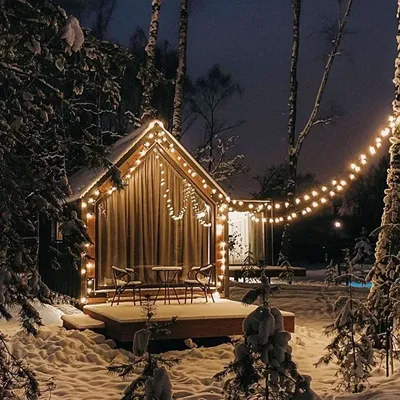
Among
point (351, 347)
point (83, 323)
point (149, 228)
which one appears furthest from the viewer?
point (149, 228)

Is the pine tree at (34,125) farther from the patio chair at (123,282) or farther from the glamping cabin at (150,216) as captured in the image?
the glamping cabin at (150,216)

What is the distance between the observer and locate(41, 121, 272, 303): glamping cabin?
1093cm

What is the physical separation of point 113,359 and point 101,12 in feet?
56.0

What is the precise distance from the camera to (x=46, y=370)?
699 centimetres

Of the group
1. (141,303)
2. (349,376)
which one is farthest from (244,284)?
(349,376)

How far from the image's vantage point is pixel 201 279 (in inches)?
444

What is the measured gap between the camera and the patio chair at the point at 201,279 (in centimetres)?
1062

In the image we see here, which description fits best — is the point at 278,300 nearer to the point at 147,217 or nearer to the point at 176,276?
the point at 176,276

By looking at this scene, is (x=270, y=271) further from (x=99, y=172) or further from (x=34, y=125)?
(x=34, y=125)

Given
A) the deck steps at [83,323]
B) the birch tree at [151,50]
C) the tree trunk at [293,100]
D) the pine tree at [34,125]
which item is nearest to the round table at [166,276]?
the deck steps at [83,323]

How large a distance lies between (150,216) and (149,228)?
0.21 m

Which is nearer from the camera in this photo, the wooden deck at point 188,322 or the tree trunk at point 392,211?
the tree trunk at point 392,211

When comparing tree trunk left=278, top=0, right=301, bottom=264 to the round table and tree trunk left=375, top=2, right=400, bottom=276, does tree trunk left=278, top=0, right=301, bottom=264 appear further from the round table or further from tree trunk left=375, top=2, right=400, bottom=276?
tree trunk left=375, top=2, right=400, bottom=276

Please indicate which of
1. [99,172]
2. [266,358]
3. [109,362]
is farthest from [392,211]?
[99,172]
